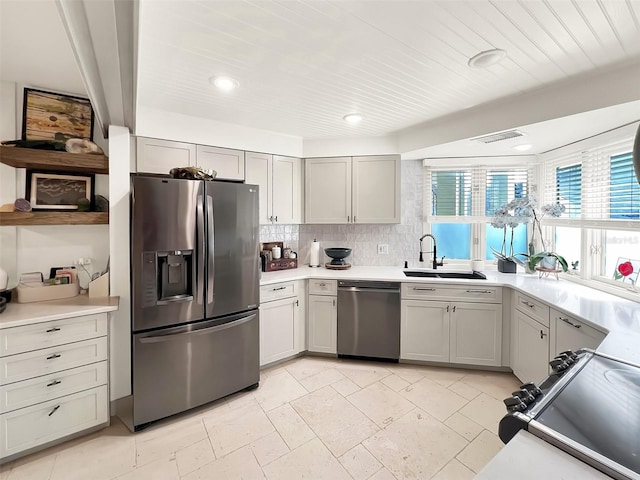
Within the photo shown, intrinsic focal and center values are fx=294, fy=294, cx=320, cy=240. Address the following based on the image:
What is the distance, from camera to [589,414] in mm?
864

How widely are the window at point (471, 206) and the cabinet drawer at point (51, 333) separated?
3349mm

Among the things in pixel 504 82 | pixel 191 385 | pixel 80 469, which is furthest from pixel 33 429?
pixel 504 82

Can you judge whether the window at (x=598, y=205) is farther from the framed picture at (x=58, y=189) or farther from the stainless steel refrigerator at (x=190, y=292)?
the framed picture at (x=58, y=189)

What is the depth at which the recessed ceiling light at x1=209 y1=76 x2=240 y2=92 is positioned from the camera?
1950 millimetres

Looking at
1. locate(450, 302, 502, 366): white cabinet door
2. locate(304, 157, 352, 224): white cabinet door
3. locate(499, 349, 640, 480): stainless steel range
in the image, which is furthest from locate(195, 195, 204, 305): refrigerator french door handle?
locate(450, 302, 502, 366): white cabinet door

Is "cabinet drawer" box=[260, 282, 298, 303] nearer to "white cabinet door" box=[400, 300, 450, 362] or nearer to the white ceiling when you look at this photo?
"white cabinet door" box=[400, 300, 450, 362]

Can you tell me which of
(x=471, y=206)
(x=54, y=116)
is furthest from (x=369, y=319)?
(x=54, y=116)

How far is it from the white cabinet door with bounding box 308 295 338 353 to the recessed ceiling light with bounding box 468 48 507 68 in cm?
225

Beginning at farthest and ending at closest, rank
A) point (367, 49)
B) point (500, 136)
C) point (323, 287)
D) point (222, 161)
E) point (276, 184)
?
point (276, 184) → point (323, 287) → point (222, 161) → point (500, 136) → point (367, 49)

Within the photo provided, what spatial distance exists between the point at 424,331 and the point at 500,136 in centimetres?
192

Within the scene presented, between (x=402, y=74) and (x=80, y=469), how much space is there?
123 inches

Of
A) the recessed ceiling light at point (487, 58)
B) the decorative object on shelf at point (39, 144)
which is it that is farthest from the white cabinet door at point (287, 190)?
the recessed ceiling light at point (487, 58)

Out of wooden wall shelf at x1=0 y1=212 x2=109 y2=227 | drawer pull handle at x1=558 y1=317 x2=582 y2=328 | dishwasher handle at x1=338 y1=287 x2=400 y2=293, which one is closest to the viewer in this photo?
drawer pull handle at x1=558 y1=317 x2=582 y2=328

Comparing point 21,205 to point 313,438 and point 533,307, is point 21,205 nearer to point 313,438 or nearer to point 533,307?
point 313,438
